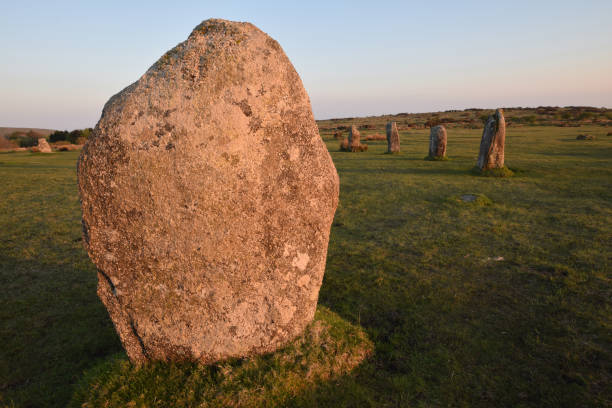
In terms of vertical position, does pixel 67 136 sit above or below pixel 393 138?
above

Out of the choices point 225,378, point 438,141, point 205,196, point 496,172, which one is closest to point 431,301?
point 225,378

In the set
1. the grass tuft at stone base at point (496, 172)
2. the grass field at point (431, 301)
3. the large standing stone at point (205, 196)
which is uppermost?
the large standing stone at point (205, 196)

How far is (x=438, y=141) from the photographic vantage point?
1852 centimetres

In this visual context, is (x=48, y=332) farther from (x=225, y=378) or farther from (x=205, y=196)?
(x=205, y=196)

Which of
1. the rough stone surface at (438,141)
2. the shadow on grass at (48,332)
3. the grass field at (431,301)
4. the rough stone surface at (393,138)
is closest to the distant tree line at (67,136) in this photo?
the grass field at (431,301)

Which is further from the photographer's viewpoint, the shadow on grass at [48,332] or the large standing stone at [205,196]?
the shadow on grass at [48,332]

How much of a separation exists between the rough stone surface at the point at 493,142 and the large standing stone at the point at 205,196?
12.7 metres

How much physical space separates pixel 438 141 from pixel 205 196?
17.8 meters

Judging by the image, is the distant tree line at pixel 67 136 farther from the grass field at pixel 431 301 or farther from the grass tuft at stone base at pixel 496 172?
the grass tuft at stone base at pixel 496 172

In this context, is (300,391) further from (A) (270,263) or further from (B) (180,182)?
(B) (180,182)

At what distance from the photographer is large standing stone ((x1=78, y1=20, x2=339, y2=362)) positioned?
299 centimetres

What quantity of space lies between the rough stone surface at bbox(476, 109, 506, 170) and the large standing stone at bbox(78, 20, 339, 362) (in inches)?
499

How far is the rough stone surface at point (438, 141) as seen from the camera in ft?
60.1

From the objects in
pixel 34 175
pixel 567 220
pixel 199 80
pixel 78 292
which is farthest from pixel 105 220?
pixel 34 175
